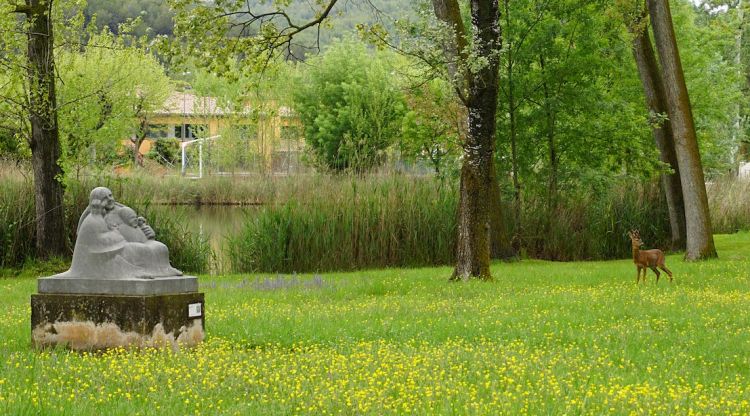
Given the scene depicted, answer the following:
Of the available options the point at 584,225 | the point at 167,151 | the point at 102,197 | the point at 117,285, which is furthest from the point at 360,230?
the point at 167,151

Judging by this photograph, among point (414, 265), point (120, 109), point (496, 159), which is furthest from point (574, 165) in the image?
point (120, 109)

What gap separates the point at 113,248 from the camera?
11.1 metres

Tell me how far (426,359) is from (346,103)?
172 ft

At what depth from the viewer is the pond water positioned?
24703 millimetres

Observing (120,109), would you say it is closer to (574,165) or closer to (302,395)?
(574,165)

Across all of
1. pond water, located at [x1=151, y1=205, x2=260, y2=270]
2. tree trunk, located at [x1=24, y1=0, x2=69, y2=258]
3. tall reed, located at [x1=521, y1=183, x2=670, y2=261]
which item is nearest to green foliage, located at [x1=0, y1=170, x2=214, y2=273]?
pond water, located at [x1=151, y1=205, x2=260, y2=270]

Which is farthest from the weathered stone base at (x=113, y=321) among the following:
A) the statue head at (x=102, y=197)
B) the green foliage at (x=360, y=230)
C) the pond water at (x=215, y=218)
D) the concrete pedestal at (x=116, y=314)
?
the pond water at (x=215, y=218)

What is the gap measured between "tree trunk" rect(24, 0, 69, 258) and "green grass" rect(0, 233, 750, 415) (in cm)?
596

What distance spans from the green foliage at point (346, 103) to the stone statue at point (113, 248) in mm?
43998

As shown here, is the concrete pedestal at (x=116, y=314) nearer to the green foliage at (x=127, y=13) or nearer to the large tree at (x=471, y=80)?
the large tree at (x=471, y=80)

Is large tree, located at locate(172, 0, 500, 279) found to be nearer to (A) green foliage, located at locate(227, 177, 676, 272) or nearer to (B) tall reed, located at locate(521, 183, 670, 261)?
(A) green foliage, located at locate(227, 177, 676, 272)

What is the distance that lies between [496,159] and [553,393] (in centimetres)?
2049

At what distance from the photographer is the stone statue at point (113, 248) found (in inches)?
433

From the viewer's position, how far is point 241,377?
9273mm
